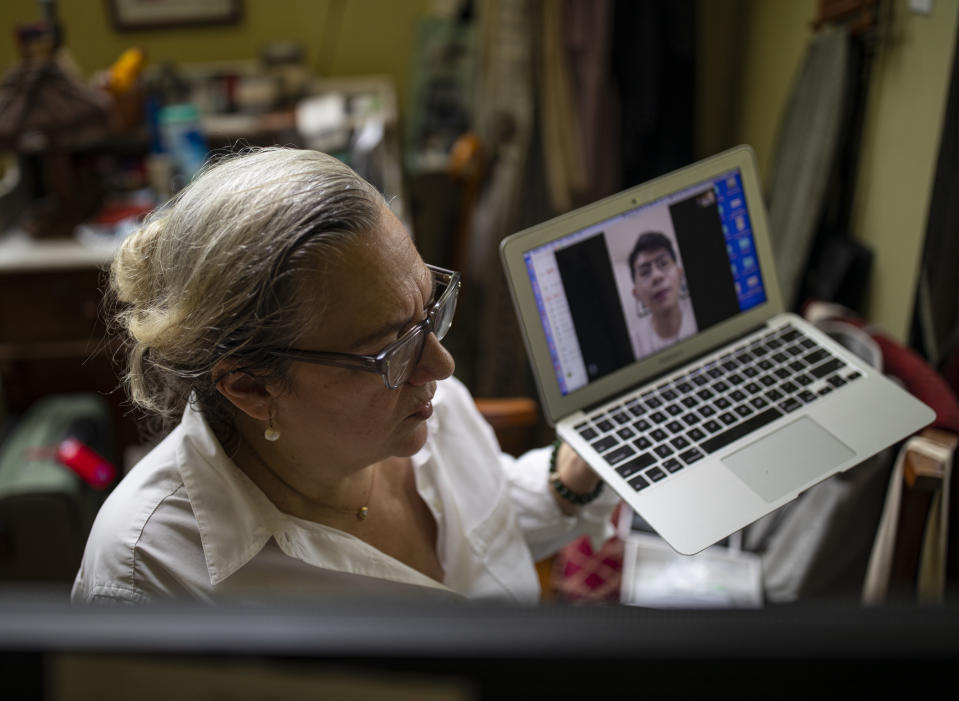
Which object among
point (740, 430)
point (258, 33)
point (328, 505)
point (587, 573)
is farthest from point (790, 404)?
point (258, 33)

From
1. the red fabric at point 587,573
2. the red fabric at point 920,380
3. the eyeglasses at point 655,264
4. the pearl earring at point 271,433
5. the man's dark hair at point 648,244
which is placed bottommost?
the red fabric at point 587,573

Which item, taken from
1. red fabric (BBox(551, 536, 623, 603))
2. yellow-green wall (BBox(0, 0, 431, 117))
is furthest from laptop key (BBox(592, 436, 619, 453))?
yellow-green wall (BBox(0, 0, 431, 117))

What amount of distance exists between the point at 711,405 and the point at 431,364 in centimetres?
37

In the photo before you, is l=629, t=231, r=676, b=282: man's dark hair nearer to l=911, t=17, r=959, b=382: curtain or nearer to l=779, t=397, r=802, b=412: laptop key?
l=779, t=397, r=802, b=412: laptop key

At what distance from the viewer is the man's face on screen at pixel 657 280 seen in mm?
1023

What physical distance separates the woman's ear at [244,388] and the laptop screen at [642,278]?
0.34 meters

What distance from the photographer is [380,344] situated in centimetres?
82

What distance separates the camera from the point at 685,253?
1043mm

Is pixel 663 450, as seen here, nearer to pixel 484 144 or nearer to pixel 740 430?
pixel 740 430

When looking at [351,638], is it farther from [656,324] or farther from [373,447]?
[656,324]

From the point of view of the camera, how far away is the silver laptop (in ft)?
3.00

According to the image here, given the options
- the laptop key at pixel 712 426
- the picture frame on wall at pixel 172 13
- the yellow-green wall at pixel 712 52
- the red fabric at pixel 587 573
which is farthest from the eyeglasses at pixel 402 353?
the picture frame on wall at pixel 172 13

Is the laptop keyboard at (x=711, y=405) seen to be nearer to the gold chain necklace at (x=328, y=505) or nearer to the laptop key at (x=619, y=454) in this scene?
the laptop key at (x=619, y=454)

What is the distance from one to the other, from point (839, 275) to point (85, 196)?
2.15 meters
